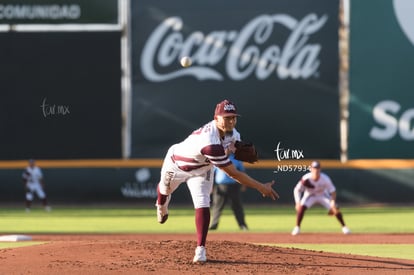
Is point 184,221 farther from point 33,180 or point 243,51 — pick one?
point 243,51

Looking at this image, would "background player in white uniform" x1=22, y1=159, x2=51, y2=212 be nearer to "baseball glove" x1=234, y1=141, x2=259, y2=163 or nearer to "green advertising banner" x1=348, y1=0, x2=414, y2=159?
"green advertising banner" x1=348, y1=0, x2=414, y2=159

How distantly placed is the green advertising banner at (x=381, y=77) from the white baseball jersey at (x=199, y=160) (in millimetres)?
17221

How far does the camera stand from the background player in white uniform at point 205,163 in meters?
10.1

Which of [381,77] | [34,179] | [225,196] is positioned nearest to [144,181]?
[34,179]

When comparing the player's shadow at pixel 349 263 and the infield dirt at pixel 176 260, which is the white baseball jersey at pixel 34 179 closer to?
the infield dirt at pixel 176 260

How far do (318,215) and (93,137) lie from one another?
727cm

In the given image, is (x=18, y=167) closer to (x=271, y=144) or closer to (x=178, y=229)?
(x=271, y=144)

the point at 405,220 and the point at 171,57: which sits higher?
the point at 171,57

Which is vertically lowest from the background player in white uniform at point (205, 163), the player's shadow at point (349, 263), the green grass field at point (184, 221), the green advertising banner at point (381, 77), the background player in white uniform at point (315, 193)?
the green grass field at point (184, 221)

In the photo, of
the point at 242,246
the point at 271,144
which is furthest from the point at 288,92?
the point at 242,246

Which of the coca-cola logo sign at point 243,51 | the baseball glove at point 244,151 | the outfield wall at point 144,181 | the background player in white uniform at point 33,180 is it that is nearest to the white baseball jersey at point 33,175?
the background player in white uniform at point 33,180

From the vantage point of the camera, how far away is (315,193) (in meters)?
18.3

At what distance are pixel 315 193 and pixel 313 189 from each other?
6.3 inches

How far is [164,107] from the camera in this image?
2791 cm
